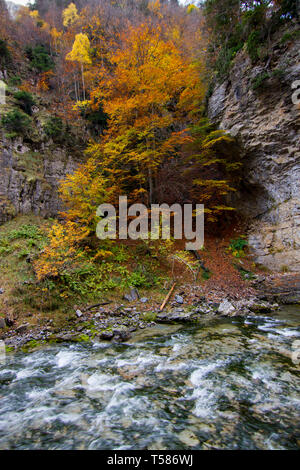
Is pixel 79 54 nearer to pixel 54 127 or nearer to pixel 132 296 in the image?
pixel 54 127

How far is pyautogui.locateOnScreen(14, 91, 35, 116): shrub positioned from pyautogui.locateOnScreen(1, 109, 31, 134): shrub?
5.58 ft

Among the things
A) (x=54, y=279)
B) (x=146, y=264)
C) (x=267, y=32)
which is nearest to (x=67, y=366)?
(x=54, y=279)

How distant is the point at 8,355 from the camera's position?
5.03 m

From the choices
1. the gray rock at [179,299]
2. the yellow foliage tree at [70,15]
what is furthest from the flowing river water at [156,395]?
the yellow foliage tree at [70,15]

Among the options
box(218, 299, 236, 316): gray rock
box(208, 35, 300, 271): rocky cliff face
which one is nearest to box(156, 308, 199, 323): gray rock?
box(218, 299, 236, 316): gray rock

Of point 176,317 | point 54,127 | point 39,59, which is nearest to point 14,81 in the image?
point 54,127

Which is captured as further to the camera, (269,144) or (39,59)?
(39,59)

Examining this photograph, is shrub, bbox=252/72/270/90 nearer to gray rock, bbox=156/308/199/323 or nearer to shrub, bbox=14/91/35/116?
gray rock, bbox=156/308/199/323

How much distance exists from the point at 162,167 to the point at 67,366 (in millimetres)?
Answer: 12131

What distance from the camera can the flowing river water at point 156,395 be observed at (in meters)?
2.95

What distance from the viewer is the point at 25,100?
13.4 m

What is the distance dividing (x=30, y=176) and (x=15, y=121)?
2.94 m

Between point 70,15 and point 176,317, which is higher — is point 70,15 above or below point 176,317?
above
